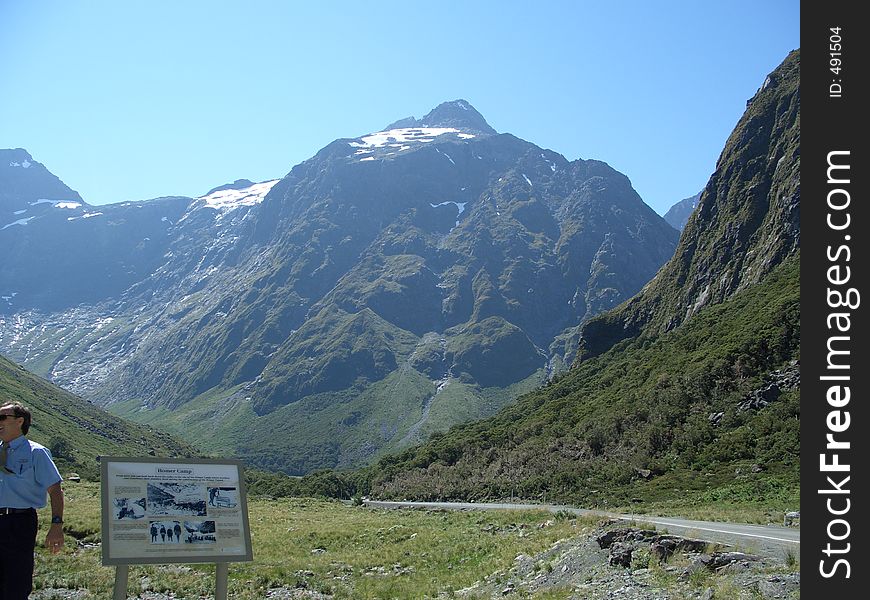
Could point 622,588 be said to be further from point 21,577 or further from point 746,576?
point 21,577

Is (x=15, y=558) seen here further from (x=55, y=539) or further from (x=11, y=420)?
(x=11, y=420)

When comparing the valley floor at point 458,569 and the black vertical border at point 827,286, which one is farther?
the valley floor at point 458,569

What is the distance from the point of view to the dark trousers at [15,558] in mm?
10812

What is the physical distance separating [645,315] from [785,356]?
62.7 m

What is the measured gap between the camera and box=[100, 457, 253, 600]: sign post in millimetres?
12359

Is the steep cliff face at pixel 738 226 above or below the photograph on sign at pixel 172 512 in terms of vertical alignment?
above

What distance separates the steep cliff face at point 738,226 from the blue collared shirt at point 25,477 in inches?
3576

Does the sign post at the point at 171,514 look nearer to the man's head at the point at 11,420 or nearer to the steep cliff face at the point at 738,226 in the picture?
the man's head at the point at 11,420

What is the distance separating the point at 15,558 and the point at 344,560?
16252 millimetres

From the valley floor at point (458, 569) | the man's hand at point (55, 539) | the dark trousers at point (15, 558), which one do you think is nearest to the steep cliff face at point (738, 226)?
the valley floor at point (458, 569)

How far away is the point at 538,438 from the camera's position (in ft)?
259

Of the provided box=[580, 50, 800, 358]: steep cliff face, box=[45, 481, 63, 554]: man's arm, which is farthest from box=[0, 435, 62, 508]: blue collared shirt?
box=[580, 50, 800, 358]: steep cliff face

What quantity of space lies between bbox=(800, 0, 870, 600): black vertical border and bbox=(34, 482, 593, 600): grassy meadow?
32.2 ft

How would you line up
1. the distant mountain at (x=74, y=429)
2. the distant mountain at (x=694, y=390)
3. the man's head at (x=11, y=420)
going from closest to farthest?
the man's head at (x=11, y=420) < the distant mountain at (x=694, y=390) < the distant mountain at (x=74, y=429)
